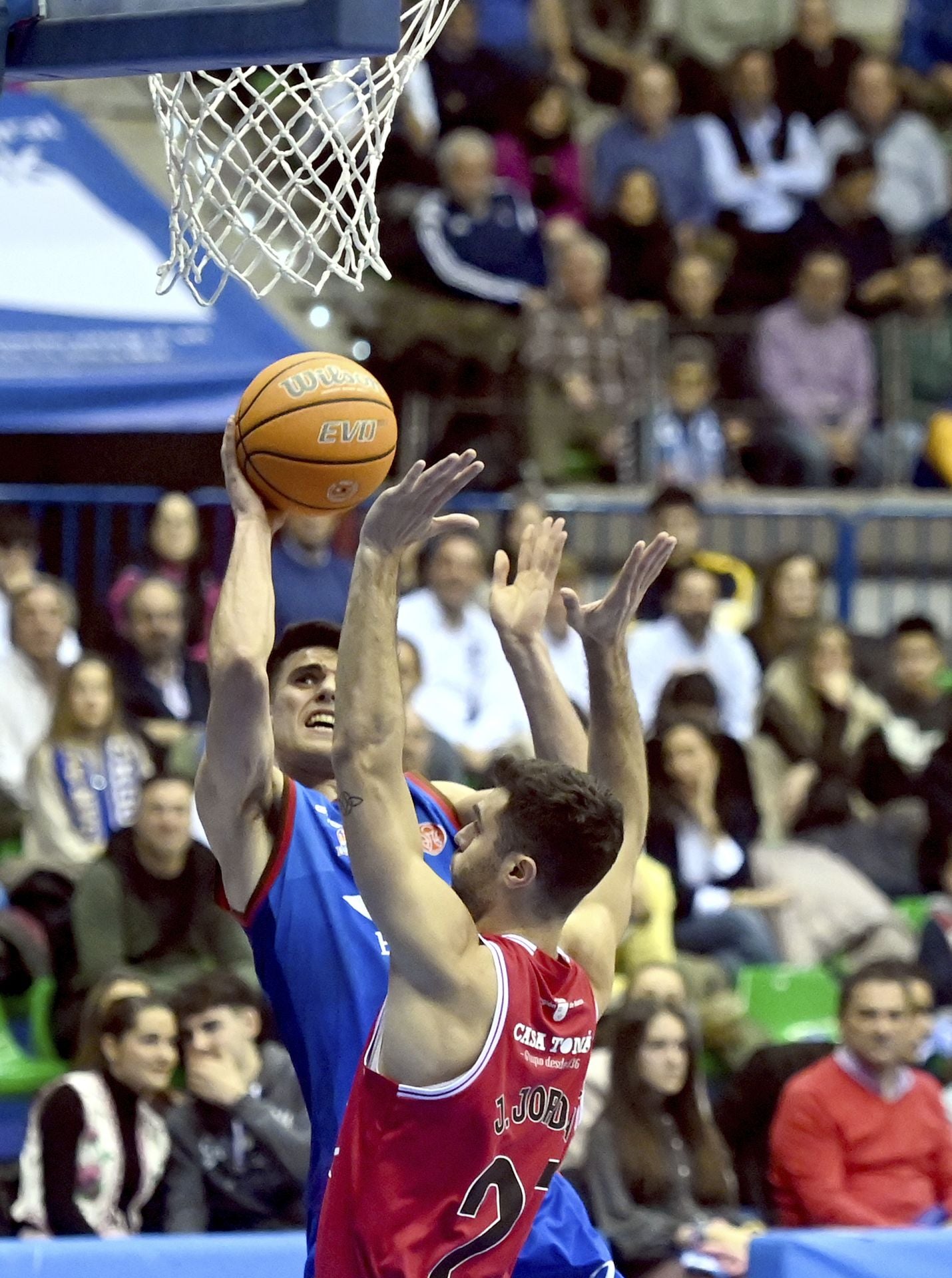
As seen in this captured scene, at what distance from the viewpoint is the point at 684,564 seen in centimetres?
952

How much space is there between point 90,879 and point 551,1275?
332 centimetres

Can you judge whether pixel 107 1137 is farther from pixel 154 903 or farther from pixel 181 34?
pixel 181 34

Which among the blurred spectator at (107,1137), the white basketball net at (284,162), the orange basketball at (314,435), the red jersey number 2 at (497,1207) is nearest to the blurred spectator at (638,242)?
the blurred spectator at (107,1137)

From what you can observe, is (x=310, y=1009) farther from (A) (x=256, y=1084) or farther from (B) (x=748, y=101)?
Answer: (B) (x=748, y=101)

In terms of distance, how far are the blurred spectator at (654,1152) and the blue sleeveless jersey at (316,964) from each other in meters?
2.62

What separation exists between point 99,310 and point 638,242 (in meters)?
3.27

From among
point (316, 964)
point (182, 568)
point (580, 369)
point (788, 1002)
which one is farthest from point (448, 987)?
point (580, 369)

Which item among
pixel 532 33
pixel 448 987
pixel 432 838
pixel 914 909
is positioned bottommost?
pixel 914 909

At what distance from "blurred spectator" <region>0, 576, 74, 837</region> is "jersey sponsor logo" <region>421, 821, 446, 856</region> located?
13.5 ft

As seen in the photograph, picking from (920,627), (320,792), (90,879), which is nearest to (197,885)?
(90,879)

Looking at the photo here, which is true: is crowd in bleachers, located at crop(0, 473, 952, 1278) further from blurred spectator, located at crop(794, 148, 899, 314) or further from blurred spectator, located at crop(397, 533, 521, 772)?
blurred spectator, located at crop(794, 148, 899, 314)

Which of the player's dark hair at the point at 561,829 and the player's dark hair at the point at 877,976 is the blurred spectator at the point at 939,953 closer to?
the player's dark hair at the point at 877,976

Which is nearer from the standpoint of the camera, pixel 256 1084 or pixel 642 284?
pixel 256 1084

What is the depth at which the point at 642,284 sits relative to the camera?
11.8 metres
